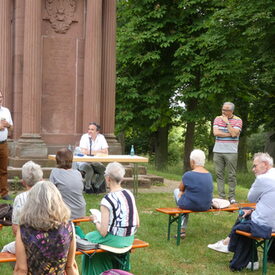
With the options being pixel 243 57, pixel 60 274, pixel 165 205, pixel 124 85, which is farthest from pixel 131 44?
pixel 60 274

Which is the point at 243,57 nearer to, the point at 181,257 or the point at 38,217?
the point at 181,257

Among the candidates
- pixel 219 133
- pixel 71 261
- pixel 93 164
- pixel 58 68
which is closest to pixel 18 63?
pixel 58 68

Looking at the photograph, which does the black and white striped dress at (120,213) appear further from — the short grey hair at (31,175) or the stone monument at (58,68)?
the stone monument at (58,68)

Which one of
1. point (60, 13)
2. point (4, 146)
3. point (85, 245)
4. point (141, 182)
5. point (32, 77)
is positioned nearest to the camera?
point (85, 245)

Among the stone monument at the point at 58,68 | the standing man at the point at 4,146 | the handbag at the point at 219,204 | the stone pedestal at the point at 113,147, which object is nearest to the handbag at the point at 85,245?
the handbag at the point at 219,204

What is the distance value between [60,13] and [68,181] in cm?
839

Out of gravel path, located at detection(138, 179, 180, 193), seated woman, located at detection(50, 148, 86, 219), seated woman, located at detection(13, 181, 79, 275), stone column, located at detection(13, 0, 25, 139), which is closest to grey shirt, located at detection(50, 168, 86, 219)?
seated woman, located at detection(50, 148, 86, 219)

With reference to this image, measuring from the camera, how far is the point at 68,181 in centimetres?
637

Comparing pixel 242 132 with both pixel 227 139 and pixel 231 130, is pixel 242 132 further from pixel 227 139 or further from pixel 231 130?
pixel 231 130

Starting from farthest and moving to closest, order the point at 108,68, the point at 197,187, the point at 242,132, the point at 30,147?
the point at 242,132 < the point at 108,68 < the point at 30,147 < the point at 197,187

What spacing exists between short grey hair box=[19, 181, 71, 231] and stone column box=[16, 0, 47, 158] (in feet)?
30.6

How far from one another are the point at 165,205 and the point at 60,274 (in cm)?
686

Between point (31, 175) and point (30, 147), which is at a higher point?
point (31, 175)

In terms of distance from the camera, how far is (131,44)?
2116 centimetres
